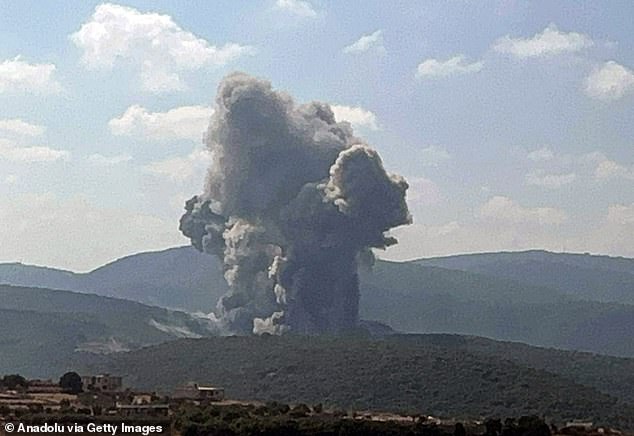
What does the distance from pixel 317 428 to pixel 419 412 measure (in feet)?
117

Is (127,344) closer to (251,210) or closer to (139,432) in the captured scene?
(251,210)

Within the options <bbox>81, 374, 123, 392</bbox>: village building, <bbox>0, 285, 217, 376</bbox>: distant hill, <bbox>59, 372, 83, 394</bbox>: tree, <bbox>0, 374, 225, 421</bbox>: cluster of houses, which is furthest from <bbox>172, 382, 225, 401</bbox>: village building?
<bbox>0, 285, 217, 376</bbox>: distant hill

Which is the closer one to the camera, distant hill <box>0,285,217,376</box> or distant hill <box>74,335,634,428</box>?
distant hill <box>74,335,634,428</box>

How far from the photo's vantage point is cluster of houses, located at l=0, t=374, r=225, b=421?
57.2 metres

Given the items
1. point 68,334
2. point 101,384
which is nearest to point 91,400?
point 101,384

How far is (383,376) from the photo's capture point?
10350 cm

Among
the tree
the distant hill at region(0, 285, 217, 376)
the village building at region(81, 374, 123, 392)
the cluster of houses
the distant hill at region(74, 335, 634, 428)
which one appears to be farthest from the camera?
the distant hill at region(0, 285, 217, 376)

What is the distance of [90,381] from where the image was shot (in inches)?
3076

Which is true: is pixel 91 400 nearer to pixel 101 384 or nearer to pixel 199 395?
pixel 199 395

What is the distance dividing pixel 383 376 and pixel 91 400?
139 ft

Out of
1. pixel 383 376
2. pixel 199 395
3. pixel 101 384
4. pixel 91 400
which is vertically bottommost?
pixel 91 400

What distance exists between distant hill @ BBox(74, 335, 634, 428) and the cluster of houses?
18.9 meters

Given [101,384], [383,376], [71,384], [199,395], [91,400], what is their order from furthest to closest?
[383,376] < [101,384] < [199,395] < [71,384] < [91,400]

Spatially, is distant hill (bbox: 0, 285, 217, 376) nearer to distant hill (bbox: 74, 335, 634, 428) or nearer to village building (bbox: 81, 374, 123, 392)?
distant hill (bbox: 74, 335, 634, 428)
